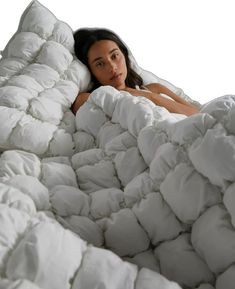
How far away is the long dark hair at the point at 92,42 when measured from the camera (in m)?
1.83

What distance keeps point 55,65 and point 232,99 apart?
0.99 m

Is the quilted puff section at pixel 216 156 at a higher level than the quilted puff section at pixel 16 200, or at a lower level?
higher

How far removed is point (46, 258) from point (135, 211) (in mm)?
325

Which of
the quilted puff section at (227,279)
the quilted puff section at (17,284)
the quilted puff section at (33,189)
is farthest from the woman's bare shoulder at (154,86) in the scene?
the quilted puff section at (17,284)

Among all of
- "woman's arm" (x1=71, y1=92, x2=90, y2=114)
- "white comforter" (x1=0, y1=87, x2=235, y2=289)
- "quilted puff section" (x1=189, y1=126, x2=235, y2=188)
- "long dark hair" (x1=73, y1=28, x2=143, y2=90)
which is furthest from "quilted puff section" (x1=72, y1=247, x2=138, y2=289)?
"long dark hair" (x1=73, y1=28, x2=143, y2=90)

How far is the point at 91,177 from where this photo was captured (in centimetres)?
113

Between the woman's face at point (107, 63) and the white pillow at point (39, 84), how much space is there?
0.19 ft

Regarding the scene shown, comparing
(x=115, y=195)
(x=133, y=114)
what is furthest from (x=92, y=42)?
(x=115, y=195)

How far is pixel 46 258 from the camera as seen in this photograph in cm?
62

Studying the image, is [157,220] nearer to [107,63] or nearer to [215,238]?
[215,238]

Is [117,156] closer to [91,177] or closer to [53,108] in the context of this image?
[91,177]

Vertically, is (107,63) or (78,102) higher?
(107,63)

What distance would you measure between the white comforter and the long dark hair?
75cm

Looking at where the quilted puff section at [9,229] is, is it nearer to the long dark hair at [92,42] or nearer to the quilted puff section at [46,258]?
the quilted puff section at [46,258]
